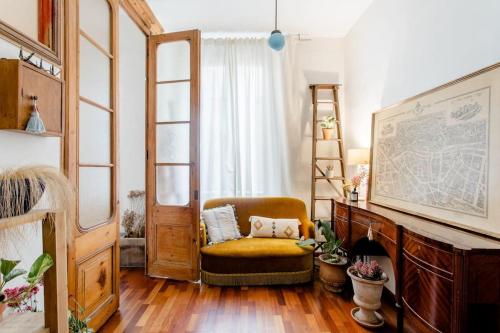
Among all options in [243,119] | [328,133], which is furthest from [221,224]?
[328,133]

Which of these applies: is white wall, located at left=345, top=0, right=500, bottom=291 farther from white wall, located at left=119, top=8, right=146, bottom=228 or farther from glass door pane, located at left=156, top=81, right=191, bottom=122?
white wall, located at left=119, top=8, right=146, bottom=228

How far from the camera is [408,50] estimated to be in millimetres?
2373

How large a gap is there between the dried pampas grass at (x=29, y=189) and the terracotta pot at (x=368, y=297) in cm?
215

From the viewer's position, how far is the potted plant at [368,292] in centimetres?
211

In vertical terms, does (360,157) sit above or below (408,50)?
below

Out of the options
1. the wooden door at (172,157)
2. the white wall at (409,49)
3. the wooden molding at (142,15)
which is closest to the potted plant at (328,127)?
the white wall at (409,49)

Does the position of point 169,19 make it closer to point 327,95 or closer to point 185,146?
point 185,146

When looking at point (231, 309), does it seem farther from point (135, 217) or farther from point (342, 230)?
point (135, 217)

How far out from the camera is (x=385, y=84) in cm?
274

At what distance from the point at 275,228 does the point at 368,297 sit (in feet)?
4.32

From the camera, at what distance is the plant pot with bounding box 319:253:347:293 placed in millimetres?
2656

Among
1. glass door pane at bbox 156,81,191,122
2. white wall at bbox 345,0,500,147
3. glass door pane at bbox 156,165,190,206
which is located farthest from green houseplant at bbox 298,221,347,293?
glass door pane at bbox 156,81,191,122

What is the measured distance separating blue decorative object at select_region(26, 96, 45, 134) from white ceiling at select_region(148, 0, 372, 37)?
236cm

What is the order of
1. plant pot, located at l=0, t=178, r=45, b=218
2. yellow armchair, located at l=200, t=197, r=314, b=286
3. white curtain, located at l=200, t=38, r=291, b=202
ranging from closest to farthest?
plant pot, located at l=0, t=178, r=45, b=218, yellow armchair, located at l=200, t=197, r=314, b=286, white curtain, located at l=200, t=38, r=291, b=202
